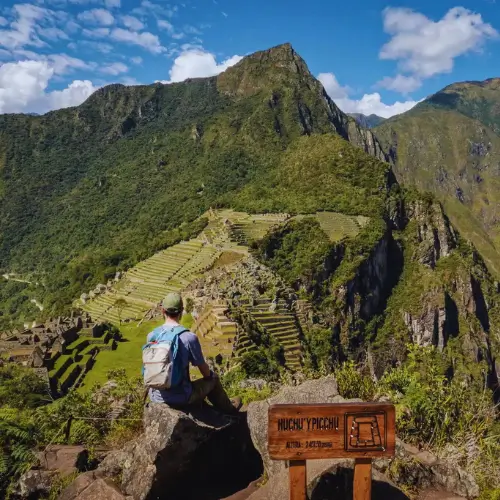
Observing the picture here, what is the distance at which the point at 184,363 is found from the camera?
436 cm

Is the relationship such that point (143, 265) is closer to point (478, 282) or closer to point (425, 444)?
point (425, 444)

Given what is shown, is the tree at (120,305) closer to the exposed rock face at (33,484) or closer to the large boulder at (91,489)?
the exposed rock face at (33,484)

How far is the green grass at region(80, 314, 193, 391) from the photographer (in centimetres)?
2048

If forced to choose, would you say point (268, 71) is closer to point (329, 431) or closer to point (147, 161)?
point (147, 161)

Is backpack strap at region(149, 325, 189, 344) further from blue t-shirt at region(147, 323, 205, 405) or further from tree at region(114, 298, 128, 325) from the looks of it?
tree at region(114, 298, 128, 325)

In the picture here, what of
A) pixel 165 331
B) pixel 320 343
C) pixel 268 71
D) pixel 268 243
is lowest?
pixel 320 343

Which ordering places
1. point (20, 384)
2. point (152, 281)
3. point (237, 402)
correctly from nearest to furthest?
point (237, 402)
point (20, 384)
point (152, 281)

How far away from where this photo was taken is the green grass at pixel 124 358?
806 inches

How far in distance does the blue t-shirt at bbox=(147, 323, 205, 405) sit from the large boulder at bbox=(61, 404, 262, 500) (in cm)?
9

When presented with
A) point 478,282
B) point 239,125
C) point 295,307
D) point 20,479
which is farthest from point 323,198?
point 20,479

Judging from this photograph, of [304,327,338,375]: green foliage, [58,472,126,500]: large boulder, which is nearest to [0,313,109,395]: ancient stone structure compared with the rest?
[304,327,338,375]: green foliage

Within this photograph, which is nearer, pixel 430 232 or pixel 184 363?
pixel 184 363

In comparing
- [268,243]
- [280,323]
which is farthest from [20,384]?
[268,243]

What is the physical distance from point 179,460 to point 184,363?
0.92 meters
